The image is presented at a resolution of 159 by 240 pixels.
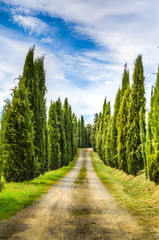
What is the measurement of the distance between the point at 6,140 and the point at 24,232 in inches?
369

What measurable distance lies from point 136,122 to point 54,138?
1504 centimetres

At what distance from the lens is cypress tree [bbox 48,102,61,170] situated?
93.0 ft

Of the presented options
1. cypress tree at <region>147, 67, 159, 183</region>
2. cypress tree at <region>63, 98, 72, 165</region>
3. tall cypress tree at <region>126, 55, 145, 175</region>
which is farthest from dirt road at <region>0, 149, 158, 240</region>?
cypress tree at <region>63, 98, 72, 165</region>

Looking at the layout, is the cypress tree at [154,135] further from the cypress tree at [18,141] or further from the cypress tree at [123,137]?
the cypress tree at [18,141]

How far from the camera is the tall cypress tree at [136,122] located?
53.3 feet

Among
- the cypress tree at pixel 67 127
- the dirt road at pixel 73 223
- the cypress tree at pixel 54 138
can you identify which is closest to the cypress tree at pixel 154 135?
the dirt road at pixel 73 223

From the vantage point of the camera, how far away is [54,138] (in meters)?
29.4

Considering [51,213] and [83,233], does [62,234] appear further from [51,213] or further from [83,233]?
[51,213]

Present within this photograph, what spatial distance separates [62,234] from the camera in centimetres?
496

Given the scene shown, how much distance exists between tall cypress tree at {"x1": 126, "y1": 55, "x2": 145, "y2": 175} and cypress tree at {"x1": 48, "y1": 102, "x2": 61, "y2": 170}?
13.5 metres

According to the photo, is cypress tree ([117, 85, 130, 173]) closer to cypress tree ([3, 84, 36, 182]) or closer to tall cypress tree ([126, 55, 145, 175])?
tall cypress tree ([126, 55, 145, 175])

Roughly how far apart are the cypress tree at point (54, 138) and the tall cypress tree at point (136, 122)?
13542 millimetres

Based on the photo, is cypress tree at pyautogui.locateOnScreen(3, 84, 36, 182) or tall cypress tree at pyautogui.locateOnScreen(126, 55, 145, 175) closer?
cypress tree at pyautogui.locateOnScreen(3, 84, 36, 182)

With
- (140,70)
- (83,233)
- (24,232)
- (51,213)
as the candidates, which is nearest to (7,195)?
(51,213)
